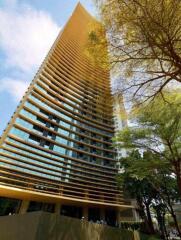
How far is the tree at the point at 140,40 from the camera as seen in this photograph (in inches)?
207

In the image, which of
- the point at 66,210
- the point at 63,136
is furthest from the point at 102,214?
the point at 63,136

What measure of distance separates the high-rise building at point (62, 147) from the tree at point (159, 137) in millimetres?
6836

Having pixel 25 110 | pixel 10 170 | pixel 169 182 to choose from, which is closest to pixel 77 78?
pixel 25 110

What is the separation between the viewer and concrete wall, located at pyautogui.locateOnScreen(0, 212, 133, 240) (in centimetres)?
412

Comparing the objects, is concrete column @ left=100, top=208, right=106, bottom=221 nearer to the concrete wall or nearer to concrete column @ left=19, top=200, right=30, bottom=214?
concrete column @ left=19, top=200, right=30, bottom=214

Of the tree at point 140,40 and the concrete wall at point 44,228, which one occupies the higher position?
the tree at point 140,40

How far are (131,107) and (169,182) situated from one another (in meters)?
13.0

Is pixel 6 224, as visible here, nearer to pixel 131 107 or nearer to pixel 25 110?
pixel 131 107

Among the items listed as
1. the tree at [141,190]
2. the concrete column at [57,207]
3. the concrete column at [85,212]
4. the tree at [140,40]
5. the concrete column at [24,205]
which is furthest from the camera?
the concrete column at [85,212]

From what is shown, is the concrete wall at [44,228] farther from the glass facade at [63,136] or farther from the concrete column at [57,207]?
the concrete column at [57,207]

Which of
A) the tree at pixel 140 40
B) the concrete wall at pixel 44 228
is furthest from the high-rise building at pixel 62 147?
the concrete wall at pixel 44 228

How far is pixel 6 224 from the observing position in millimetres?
5008

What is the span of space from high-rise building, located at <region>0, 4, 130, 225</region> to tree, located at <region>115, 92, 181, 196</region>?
6.84m

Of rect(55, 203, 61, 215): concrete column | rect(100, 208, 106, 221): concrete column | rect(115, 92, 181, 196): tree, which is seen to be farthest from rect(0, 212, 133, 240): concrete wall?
rect(100, 208, 106, 221): concrete column
